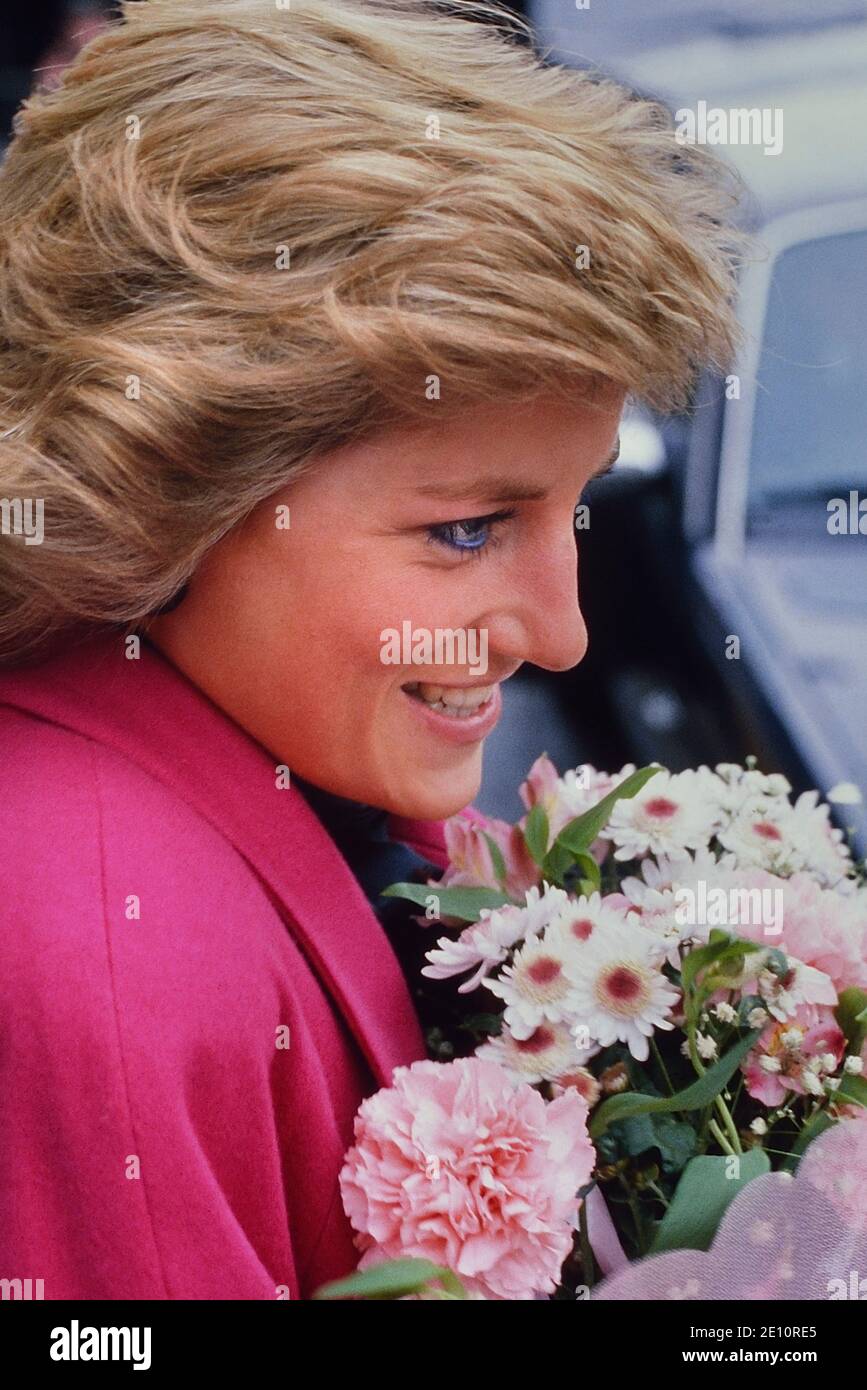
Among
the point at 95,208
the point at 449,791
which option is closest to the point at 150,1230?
the point at 449,791

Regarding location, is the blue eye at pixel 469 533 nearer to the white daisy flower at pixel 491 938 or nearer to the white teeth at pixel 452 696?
the white teeth at pixel 452 696

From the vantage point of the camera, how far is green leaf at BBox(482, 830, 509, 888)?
1.16 metres

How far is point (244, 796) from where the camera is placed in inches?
40.5

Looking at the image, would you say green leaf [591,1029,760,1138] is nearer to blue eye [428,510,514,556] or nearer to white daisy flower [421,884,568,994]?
white daisy flower [421,884,568,994]

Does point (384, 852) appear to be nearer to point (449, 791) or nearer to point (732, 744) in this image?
point (449, 791)

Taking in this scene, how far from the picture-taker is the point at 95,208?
976 mm

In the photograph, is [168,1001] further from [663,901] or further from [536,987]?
[663,901]

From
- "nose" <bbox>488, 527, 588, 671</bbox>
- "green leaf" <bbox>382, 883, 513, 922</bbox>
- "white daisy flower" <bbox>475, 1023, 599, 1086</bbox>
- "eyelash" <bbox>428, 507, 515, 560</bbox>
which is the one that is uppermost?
"eyelash" <bbox>428, 507, 515, 560</bbox>

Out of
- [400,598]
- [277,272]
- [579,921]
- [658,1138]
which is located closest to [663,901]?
[579,921]

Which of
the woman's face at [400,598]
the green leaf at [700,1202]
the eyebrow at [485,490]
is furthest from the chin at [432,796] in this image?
the green leaf at [700,1202]

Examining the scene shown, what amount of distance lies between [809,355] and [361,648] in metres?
0.77

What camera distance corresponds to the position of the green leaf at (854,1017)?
41.2 inches

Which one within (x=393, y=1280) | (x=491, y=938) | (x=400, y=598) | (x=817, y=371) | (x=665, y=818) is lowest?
(x=393, y=1280)

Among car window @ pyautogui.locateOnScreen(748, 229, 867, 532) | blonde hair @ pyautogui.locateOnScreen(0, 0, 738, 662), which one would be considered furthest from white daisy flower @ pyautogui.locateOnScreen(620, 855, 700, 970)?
car window @ pyautogui.locateOnScreen(748, 229, 867, 532)
